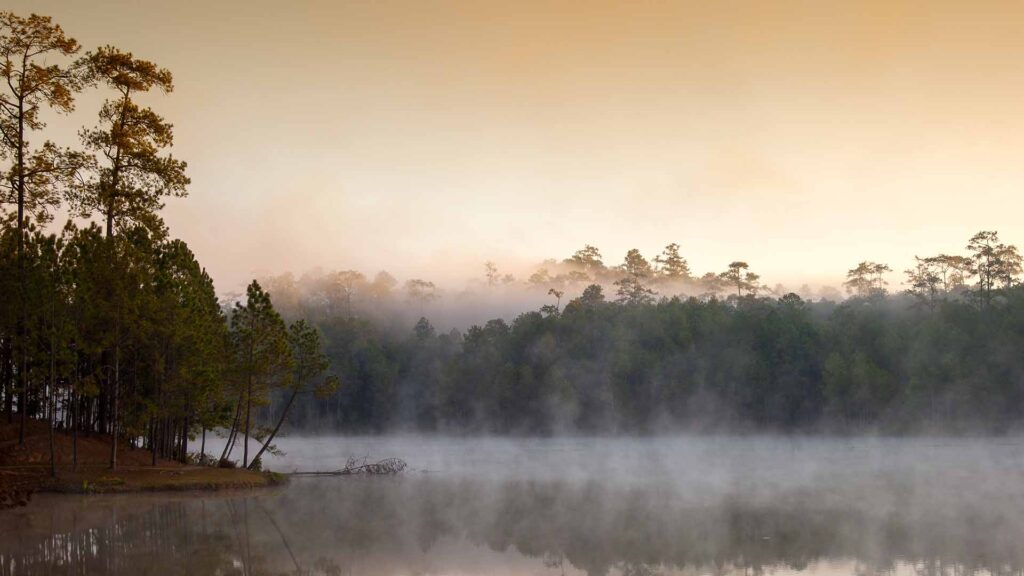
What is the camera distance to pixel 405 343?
104 m

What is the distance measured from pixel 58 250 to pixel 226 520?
1414cm

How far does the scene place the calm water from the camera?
17859 mm

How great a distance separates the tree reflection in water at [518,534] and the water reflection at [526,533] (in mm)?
48

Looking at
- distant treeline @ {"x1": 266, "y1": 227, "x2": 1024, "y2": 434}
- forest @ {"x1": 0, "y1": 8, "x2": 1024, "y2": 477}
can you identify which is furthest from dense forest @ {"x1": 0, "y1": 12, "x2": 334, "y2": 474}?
distant treeline @ {"x1": 266, "y1": 227, "x2": 1024, "y2": 434}

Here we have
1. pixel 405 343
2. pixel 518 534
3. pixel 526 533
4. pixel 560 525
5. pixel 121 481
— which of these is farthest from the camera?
pixel 405 343

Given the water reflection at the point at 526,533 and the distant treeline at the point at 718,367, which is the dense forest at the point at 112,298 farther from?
the distant treeline at the point at 718,367

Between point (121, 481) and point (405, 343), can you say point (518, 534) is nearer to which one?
point (121, 481)

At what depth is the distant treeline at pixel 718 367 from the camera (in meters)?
73.2

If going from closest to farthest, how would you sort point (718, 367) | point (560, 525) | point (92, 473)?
point (560, 525), point (92, 473), point (718, 367)

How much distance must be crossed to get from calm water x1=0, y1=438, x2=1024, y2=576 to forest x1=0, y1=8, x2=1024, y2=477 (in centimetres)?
589

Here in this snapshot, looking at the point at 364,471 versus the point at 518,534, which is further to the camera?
the point at 364,471

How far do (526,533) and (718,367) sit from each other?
63.0 m

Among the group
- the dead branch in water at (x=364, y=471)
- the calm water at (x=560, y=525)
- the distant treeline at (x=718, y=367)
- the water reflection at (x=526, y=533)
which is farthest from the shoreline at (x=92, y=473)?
the distant treeline at (x=718, y=367)

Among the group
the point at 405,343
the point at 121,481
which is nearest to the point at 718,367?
the point at 405,343
